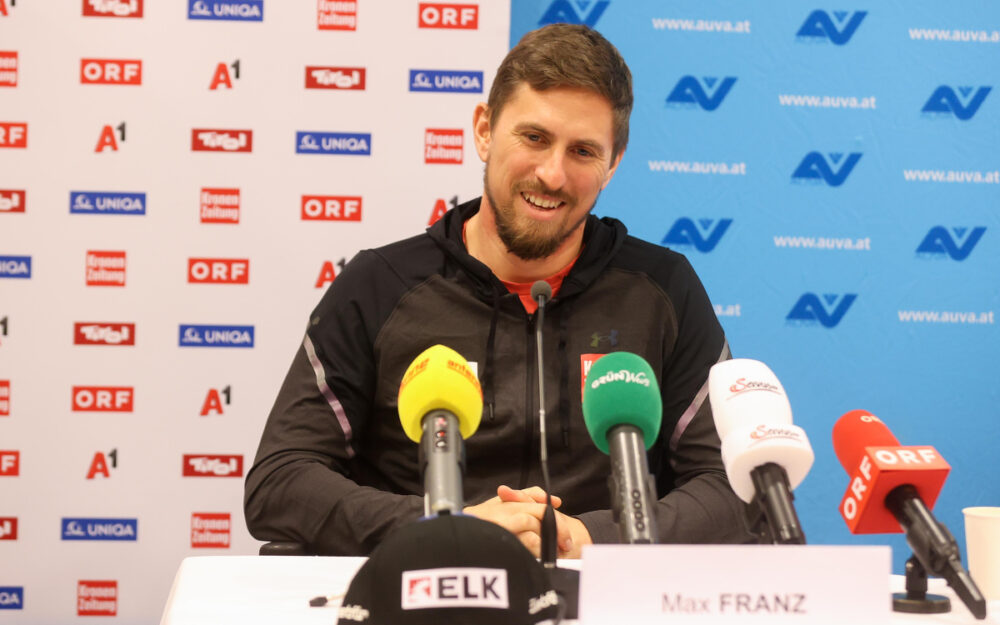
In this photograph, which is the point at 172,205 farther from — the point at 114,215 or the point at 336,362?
the point at 336,362

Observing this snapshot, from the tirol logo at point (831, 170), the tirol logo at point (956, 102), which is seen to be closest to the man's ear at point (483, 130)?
the tirol logo at point (831, 170)

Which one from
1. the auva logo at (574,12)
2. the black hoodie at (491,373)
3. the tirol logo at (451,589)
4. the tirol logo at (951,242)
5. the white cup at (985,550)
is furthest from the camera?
the tirol logo at (951,242)

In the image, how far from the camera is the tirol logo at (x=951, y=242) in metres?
3.90

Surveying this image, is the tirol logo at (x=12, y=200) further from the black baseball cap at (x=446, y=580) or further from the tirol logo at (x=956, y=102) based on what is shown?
the tirol logo at (x=956, y=102)

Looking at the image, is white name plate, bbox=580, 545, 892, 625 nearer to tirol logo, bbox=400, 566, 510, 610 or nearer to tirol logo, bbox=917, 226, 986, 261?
tirol logo, bbox=400, 566, 510, 610

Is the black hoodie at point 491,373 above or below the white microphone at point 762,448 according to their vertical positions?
above

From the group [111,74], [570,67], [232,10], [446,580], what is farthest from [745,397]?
[111,74]

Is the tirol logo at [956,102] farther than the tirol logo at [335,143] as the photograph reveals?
Yes

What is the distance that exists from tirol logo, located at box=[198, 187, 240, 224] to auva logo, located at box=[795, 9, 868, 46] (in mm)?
2191

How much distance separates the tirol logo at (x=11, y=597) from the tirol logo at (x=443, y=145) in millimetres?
1952

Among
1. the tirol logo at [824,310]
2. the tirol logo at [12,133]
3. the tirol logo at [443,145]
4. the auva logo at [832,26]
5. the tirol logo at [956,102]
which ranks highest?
the auva logo at [832,26]

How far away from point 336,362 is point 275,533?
35cm

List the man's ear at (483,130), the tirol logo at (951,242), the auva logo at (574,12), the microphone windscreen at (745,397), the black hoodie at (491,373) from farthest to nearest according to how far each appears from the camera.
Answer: the tirol logo at (951,242), the auva logo at (574,12), the man's ear at (483,130), the black hoodie at (491,373), the microphone windscreen at (745,397)

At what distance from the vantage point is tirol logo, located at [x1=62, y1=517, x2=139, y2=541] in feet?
11.0
